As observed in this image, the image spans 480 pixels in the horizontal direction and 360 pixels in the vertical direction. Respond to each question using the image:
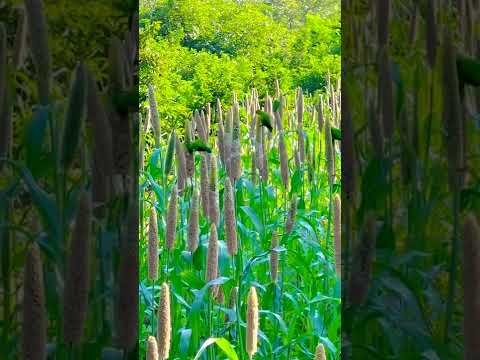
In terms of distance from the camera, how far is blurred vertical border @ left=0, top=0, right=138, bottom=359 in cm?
101

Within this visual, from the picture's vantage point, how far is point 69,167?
1035mm

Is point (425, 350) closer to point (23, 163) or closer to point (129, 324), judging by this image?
point (129, 324)

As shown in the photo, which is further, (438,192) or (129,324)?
(438,192)

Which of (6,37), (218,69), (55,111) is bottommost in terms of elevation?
(55,111)

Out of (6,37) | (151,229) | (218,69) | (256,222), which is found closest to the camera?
(6,37)

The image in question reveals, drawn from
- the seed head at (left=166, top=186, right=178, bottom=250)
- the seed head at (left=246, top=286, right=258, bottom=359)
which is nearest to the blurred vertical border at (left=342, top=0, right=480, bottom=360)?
the seed head at (left=246, top=286, right=258, bottom=359)

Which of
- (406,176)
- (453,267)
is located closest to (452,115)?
(406,176)

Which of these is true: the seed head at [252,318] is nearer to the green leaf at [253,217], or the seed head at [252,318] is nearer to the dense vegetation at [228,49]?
the green leaf at [253,217]

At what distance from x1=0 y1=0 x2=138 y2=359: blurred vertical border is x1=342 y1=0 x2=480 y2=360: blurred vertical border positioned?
1.21ft

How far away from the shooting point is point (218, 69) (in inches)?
202

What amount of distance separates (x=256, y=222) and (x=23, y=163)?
2.38 ft

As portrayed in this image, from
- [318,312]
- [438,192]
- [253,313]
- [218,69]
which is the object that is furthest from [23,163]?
[218,69]

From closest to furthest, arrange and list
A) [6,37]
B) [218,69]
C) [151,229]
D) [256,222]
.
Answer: [6,37]
[151,229]
[256,222]
[218,69]

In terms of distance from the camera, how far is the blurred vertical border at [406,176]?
47.1 inches
